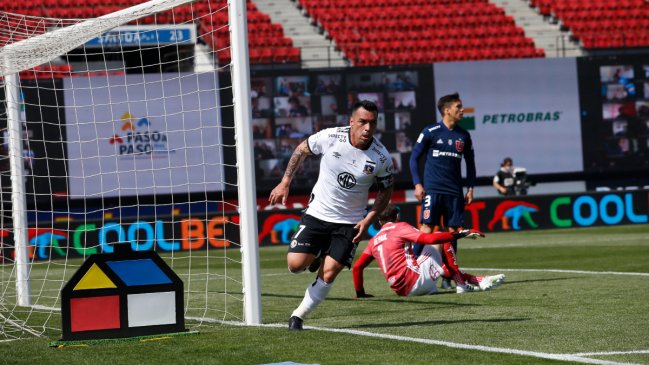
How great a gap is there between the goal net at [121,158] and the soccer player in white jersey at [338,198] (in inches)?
27.5

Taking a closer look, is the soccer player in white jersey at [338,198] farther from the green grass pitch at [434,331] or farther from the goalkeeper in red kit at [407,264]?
the goalkeeper in red kit at [407,264]

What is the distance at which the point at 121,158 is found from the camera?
28797 mm

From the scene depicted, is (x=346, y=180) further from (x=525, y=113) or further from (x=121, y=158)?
(x=525, y=113)

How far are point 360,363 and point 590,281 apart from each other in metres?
6.65

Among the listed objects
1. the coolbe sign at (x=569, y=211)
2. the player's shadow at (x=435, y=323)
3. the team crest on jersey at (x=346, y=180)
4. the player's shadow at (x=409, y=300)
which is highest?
the team crest on jersey at (x=346, y=180)

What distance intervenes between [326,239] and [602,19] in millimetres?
29220

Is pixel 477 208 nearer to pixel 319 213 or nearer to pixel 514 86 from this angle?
pixel 514 86

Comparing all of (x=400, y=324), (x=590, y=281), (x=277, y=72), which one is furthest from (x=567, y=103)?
(x=400, y=324)

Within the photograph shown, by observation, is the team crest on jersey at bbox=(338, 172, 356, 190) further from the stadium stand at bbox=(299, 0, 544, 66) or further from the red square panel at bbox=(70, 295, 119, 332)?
the stadium stand at bbox=(299, 0, 544, 66)

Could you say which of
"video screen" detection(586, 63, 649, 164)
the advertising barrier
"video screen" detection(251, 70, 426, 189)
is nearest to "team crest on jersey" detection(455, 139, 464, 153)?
the advertising barrier

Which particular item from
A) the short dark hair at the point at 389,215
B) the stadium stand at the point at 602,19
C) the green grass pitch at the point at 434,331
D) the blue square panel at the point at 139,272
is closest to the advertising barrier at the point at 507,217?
the stadium stand at the point at 602,19

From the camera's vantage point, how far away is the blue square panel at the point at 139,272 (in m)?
9.14

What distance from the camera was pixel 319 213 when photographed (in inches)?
376

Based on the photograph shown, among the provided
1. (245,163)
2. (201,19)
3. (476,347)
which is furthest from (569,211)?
(476,347)
